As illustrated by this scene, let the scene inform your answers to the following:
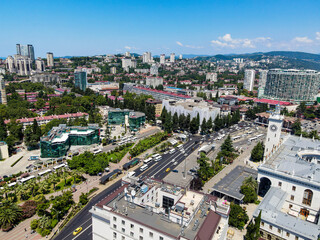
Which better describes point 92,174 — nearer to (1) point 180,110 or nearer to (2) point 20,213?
(2) point 20,213

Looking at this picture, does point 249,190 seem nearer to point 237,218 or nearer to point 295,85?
point 237,218

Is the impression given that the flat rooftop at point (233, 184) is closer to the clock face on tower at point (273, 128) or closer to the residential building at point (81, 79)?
the clock face on tower at point (273, 128)

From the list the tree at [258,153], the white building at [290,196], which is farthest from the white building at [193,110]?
the white building at [290,196]

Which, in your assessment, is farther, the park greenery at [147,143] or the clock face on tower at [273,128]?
the park greenery at [147,143]

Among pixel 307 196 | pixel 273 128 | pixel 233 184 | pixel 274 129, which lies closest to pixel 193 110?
pixel 273 128

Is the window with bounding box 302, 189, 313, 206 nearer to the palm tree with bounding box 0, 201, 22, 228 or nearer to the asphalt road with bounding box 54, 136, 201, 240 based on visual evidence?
the asphalt road with bounding box 54, 136, 201, 240

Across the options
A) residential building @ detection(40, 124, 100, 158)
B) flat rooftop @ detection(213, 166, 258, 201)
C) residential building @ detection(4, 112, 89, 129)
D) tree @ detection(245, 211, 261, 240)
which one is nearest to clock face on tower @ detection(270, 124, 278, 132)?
flat rooftop @ detection(213, 166, 258, 201)
